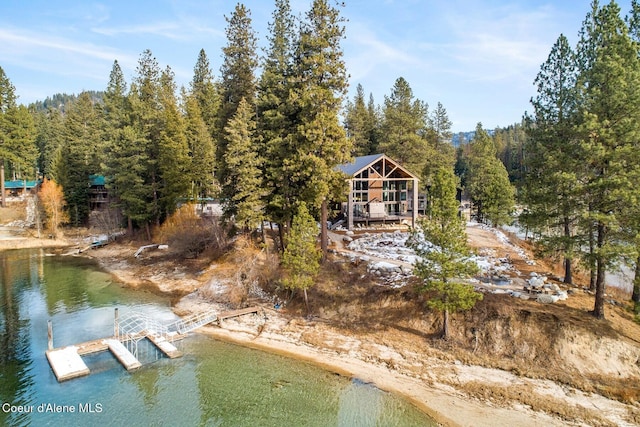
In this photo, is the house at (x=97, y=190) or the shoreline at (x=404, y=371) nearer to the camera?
the shoreline at (x=404, y=371)

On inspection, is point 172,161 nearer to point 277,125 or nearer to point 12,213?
point 277,125

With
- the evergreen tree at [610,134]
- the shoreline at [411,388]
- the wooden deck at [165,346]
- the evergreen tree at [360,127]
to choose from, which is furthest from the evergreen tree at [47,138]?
the evergreen tree at [610,134]

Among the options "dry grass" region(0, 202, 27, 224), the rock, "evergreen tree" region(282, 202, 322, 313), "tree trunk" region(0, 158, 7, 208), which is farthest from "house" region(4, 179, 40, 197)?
the rock

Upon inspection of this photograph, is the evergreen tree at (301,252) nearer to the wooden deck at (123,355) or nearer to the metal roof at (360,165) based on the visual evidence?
the wooden deck at (123,355)

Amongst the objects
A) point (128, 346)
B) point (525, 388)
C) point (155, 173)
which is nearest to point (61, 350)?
point (128, 346)

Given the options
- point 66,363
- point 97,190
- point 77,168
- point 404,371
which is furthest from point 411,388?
point 97,190

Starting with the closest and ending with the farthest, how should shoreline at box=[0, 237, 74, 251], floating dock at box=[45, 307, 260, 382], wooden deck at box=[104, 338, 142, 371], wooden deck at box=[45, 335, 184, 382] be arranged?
wooden deck at box=[45, 335, 184, 382], floating dock at box=[45, 307, 260, 382], wooden deck at box=[104, 338, 142, 371], shoreline at box=[0, 237, 74, 251]

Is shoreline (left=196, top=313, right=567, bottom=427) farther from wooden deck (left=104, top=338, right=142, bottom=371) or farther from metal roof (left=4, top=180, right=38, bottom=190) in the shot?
metal roof (left=4, top=180, right=38, bottom=190)
